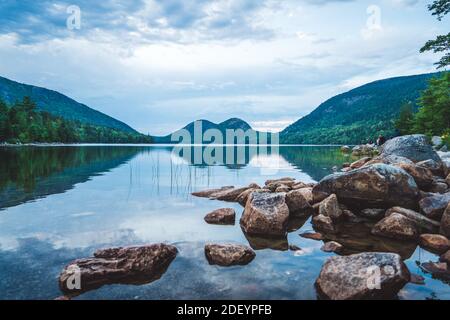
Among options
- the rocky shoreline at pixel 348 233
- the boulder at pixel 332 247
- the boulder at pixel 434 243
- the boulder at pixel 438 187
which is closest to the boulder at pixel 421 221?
the rocky shoreline at pixel 348 233

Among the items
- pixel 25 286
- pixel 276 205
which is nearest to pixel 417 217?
pixel 276 205

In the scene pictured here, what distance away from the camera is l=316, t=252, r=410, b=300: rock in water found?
5775 mm

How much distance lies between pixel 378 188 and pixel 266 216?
4468 millimetres

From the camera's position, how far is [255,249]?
8.85 meters

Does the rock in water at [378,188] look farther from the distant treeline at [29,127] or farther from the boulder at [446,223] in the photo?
the distant treeline at [29,127]

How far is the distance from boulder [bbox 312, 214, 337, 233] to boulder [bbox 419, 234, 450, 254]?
2.55 metres

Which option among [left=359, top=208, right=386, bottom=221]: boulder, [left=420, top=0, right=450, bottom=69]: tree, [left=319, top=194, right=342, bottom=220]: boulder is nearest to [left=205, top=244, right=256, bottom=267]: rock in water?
[left=319, top=194, right=342, bottom=220]: boulder

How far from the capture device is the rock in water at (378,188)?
1113cm

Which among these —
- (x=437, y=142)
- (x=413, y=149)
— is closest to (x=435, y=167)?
(x=413, y=149)

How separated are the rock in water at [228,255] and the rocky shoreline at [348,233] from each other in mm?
24
